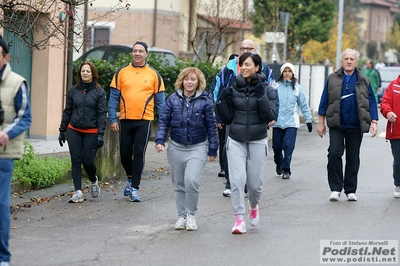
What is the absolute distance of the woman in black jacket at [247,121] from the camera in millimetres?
9469

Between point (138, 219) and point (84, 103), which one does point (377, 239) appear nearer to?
point (138, 219)

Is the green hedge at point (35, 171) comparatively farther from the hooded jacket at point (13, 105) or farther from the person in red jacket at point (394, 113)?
the person in red jacket at point (394, 113)

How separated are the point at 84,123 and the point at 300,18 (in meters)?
34.5

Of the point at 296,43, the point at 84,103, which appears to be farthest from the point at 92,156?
the point at 296,43

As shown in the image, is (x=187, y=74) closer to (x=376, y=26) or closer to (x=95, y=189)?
(x=95, y=189)

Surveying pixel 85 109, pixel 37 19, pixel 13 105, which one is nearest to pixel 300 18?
pixel 37 19

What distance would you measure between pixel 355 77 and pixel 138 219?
3437mm

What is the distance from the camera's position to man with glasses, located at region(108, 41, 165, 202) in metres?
11.6

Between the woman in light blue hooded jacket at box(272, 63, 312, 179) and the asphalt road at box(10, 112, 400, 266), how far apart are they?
0.46 meters

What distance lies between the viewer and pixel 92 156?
11633 millimetres

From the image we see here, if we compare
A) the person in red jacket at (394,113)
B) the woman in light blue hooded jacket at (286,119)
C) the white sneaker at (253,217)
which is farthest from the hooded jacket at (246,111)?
the woman in light blue hooded jacket at (286,119)

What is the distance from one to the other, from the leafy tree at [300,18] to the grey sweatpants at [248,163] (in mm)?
30759

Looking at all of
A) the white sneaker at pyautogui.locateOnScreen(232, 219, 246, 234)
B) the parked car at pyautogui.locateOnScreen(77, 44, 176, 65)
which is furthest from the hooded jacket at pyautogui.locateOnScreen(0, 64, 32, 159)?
the parked car at pyautogui.locateOnScreen(77, 44, 176, 65)

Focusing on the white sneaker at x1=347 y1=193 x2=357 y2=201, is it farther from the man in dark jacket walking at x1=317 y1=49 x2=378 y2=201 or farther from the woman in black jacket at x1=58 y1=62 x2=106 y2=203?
the woman in black jacket at x1=58 y1=62 x2=106 y2=203
